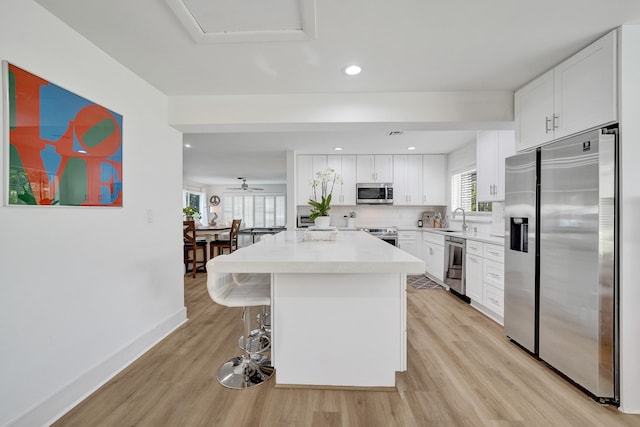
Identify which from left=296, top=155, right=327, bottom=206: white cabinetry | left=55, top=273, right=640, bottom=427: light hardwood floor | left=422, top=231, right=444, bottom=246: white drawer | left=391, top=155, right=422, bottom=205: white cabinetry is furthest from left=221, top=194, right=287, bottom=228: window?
left=55, top=273, right=640, bottom=427: light hardwood floor

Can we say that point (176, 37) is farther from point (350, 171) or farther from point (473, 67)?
point (350, 171)

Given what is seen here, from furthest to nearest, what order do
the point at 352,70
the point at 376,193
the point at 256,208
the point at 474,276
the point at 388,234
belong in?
the point at 256,208, the point at 376,193, the point at 388,234, the point at 474,276, the point at 352,70

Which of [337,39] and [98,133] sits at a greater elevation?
[337,39]

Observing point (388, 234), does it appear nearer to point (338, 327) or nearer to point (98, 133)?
point (338, 327)

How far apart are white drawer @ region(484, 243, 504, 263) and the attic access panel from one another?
2.71 m

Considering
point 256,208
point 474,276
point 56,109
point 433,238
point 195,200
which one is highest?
point 56,109

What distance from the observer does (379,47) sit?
1.93 metres

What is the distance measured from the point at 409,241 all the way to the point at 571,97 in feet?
12.0

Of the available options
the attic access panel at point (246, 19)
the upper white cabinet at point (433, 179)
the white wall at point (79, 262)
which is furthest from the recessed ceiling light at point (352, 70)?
the upper white cabinet at point (433, 179)

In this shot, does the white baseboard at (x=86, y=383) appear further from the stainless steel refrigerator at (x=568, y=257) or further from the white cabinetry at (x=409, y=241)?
the white cabinetry at (x=409, y=241)

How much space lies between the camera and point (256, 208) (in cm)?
1220

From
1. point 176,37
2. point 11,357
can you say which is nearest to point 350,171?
point 176,37

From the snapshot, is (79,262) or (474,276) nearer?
(79,262)

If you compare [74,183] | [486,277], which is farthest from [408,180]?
[74,183]
